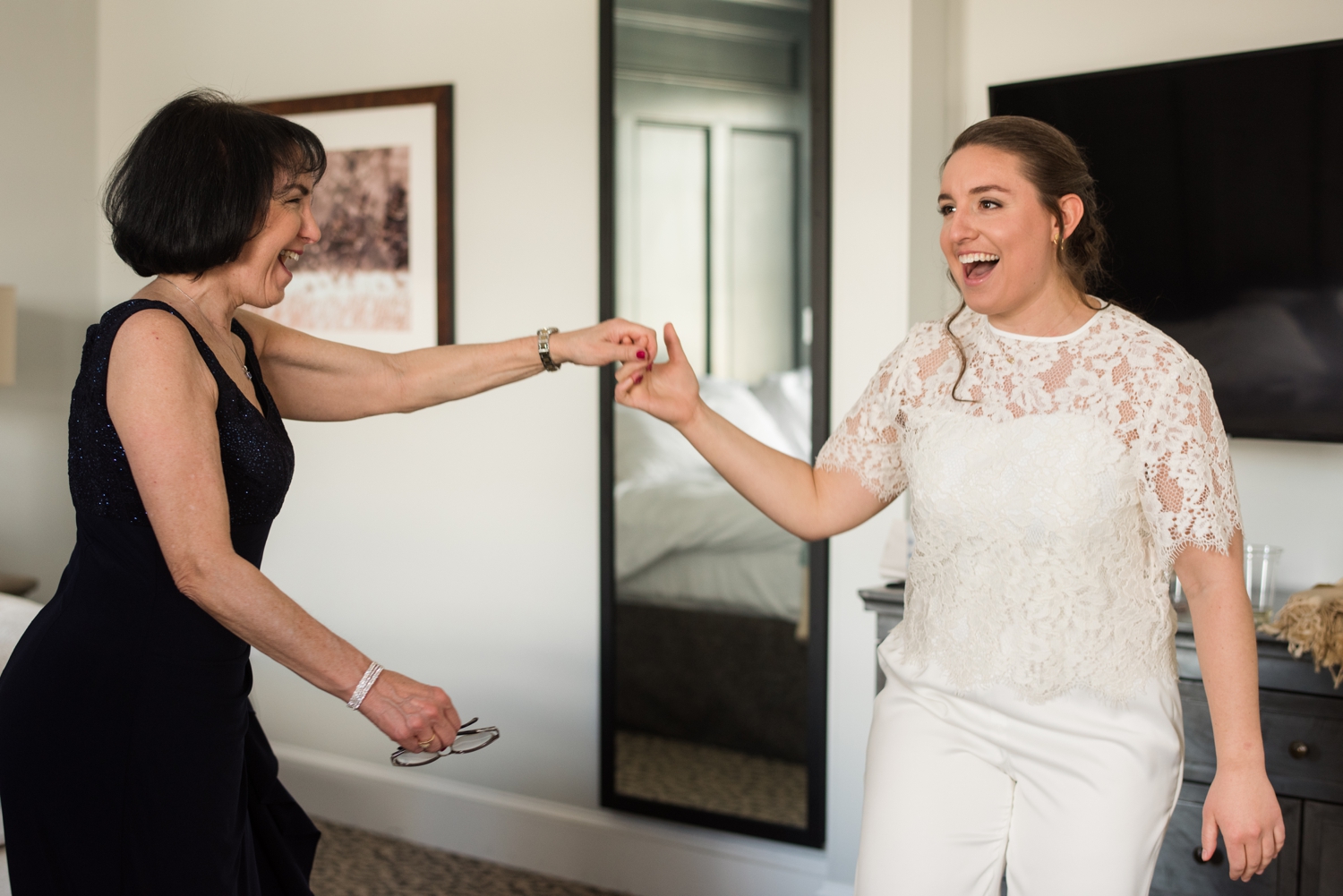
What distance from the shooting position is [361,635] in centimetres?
348

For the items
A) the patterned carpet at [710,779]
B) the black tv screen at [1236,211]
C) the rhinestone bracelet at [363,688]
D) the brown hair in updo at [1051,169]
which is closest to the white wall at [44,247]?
the patterned carpet at [710,779]

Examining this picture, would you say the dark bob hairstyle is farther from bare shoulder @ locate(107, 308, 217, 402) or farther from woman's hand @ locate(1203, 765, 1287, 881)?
Answer: woman's hand @ locate(1203, 765, 1287, 881)

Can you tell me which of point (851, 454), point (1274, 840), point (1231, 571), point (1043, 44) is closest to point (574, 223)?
point (1043, 44)

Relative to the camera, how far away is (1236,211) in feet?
7.77

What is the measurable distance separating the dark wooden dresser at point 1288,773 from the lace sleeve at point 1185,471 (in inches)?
28.5

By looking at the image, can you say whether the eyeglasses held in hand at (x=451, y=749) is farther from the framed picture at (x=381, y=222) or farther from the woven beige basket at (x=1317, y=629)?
the framed picture at (x=381, y=222)

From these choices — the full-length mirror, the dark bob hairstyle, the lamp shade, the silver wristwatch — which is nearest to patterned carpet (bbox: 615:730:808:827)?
the full-length mirror

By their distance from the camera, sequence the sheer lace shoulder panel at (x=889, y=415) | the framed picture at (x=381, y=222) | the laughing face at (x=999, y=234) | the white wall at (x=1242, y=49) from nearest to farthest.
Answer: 1. the laughing face at (x=999, y=234)
2. the sheer lace shoulder panel at (x=889, y=415)
3. the white wall at (x=1242, y=49)
4. the framed picture at (x=381, y=222)

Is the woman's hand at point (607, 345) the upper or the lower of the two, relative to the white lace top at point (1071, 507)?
upper

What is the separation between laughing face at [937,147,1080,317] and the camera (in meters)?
1.62

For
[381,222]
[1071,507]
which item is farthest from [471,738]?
[381,222]

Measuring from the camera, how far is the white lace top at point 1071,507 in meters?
1.51

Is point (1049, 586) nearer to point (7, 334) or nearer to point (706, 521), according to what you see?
point (706, 521)

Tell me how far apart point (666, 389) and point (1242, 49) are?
1.63m
